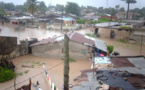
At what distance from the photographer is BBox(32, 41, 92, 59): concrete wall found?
14148 millimetres

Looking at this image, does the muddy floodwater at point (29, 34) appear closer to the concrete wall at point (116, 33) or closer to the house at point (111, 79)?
the concrete wall at point (116, 33)

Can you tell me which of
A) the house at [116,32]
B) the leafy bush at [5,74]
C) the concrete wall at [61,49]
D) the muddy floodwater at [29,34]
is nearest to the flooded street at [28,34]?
the muddy floodwater at [29,34]

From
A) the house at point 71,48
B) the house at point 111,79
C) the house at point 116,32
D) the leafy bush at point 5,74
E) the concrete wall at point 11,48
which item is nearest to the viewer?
the house at point 111,79

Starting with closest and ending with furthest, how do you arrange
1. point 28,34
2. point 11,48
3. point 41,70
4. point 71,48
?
point 41,70, point 11,48, point 71,48, point 28,34

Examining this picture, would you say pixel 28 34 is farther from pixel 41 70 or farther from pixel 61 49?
pixel 41 70

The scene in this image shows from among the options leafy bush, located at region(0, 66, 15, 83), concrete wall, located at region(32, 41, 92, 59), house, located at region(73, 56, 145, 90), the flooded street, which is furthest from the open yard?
the flooded street

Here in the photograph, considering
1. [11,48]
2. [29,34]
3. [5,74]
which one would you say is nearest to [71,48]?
[11,48]

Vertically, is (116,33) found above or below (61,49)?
above

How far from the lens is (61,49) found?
1441 centimetres

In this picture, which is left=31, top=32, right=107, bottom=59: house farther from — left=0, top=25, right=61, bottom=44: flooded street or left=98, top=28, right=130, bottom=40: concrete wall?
left=98, top=28, right=130, bottom=40: concrete wall

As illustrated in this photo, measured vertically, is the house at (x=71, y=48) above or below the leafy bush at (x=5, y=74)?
above

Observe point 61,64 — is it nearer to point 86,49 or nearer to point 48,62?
point 48,62

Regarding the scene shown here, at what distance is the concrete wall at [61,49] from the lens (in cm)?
1415

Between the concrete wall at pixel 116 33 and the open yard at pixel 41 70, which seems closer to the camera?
the open yard at pixel 41 70
